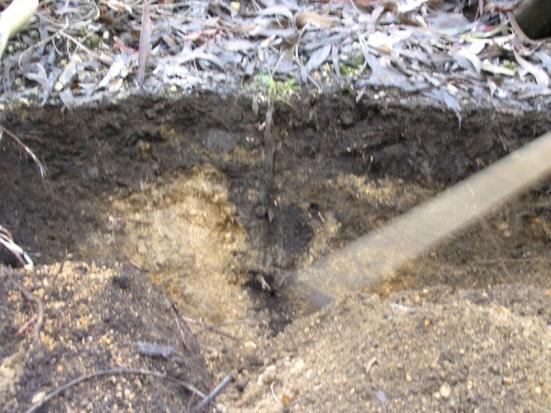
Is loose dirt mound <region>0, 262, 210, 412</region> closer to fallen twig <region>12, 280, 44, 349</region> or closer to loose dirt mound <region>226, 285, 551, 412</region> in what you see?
fallen twig <region>12, 280, 44, 349</region>

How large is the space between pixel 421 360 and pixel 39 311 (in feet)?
4.59

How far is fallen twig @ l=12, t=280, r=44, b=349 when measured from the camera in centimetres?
236

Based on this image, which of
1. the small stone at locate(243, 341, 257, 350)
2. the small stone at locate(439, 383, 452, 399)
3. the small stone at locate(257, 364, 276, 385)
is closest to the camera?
the small stone at locate(439, 383, 452, 399)

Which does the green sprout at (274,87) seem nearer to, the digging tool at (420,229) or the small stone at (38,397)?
the digging tool at (420,229)

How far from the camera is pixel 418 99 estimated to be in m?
3.04

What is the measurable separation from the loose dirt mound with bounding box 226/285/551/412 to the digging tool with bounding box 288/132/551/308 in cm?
30

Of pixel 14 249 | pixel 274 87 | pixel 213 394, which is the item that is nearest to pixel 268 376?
pixel 213 394

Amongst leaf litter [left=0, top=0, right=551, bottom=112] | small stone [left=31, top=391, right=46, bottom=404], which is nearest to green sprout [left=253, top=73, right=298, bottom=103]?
leaf litter [left=0, top=0, right=551, bottom=112]

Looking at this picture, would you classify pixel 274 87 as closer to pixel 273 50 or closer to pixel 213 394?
pixel 273 50

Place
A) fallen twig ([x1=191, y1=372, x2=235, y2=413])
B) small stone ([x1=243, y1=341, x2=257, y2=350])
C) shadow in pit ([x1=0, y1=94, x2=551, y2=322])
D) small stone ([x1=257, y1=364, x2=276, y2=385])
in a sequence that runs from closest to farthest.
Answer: fallen twig ([x1=191, y1=372, x2=235, y2=413]) → small stone ([x1=257, y1=364, x2=276, y2=385]) → small stone ([x1=243, y1=341, x2=257, y2=350]) → shadow in pit ([x1=0, y1=94, x2=551, y2=322])

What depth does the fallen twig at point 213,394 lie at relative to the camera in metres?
2.43

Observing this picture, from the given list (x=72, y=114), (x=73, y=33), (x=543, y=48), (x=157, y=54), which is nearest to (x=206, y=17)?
(x=157, y=54)

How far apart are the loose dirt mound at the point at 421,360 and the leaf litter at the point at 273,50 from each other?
920mm

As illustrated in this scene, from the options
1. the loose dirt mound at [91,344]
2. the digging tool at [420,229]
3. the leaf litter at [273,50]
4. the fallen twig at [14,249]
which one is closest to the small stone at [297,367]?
the loose dirt mound at [91,344]
